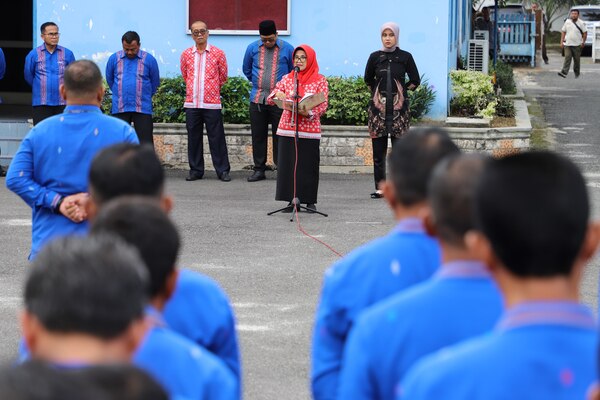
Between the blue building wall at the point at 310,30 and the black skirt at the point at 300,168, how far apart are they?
4.58 m

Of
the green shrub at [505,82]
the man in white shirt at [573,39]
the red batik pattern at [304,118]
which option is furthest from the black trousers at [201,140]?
the man in white shirt at [573,39]

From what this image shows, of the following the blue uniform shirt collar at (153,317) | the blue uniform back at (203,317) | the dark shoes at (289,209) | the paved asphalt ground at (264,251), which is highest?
the blue uniform shirt collar at (153,317)

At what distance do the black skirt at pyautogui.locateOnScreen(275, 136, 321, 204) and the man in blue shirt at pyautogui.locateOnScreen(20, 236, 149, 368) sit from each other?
9961 millimetres

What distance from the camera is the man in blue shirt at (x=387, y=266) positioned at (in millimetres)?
3477

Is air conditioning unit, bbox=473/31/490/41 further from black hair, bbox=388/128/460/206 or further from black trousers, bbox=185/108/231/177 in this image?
black hair, bbox=388/128/460/206

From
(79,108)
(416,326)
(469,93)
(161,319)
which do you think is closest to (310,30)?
(469,93)

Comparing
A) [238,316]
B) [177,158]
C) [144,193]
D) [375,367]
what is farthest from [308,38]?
[375,367]

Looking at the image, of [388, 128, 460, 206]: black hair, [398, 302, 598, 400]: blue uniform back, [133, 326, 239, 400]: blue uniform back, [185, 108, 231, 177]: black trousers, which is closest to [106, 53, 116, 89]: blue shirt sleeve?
[185, 108, 231, 177]: black trousers

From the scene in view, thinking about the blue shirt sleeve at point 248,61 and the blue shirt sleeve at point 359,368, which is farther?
the blue shirt sleeve at point 248,61

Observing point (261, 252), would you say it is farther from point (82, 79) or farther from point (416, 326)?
point (416, 326)

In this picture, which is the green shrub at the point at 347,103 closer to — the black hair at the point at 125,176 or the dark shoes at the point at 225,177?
the dark shoes at the point at 225,177

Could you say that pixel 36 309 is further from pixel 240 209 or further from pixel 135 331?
pixel 240 209

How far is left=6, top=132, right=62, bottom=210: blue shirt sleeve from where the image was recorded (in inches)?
241

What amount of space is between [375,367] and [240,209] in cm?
1006
